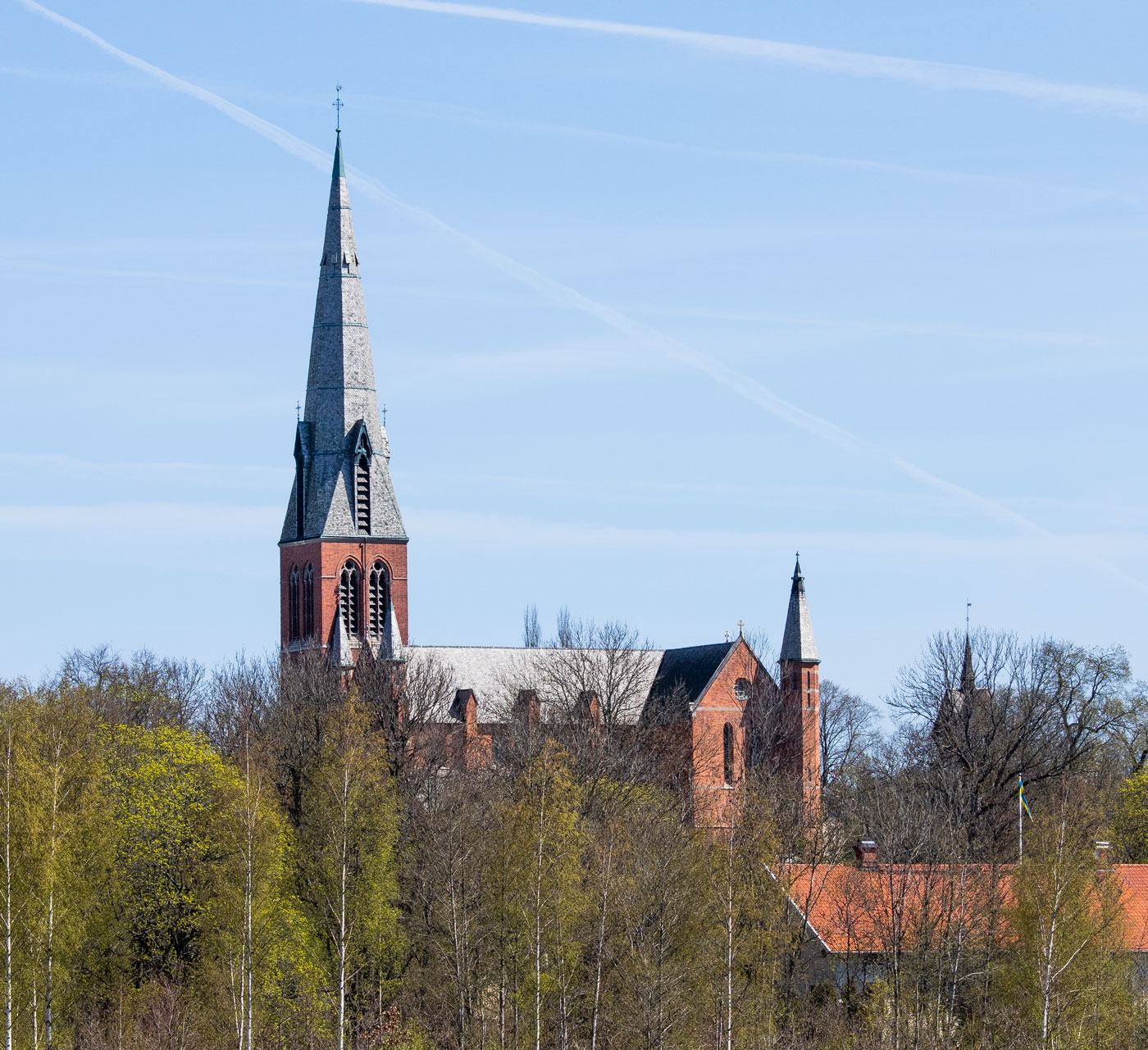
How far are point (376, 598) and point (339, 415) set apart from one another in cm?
993

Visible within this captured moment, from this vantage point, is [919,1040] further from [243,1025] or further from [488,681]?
[488,681]

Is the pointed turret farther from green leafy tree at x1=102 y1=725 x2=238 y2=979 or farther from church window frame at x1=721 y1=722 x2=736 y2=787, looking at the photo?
green leafy tree at x1=102 y1=725 x2=238 y2=979

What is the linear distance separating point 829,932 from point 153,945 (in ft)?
61.1

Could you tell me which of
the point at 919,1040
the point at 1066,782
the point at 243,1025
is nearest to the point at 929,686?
the point at 1066,782

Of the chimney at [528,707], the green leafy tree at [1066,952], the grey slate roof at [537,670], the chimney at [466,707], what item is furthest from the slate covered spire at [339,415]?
the green leafy tree at [1066,952]

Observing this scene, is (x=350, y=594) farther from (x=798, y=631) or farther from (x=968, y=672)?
(x=968, y=672)

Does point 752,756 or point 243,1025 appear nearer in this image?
point 243,1025

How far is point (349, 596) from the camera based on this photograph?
319ft

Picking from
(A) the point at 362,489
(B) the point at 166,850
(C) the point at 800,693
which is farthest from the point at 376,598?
(B) the point at 166,850

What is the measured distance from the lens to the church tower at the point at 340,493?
97312mm

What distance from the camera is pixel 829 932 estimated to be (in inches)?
2080

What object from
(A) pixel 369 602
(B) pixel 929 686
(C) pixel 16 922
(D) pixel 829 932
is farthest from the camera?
(A) pixel 369 602

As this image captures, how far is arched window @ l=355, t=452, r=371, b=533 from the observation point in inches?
3888

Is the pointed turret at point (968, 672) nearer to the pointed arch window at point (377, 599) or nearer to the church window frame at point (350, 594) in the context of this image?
the pointed arch window at point (377, 599)
